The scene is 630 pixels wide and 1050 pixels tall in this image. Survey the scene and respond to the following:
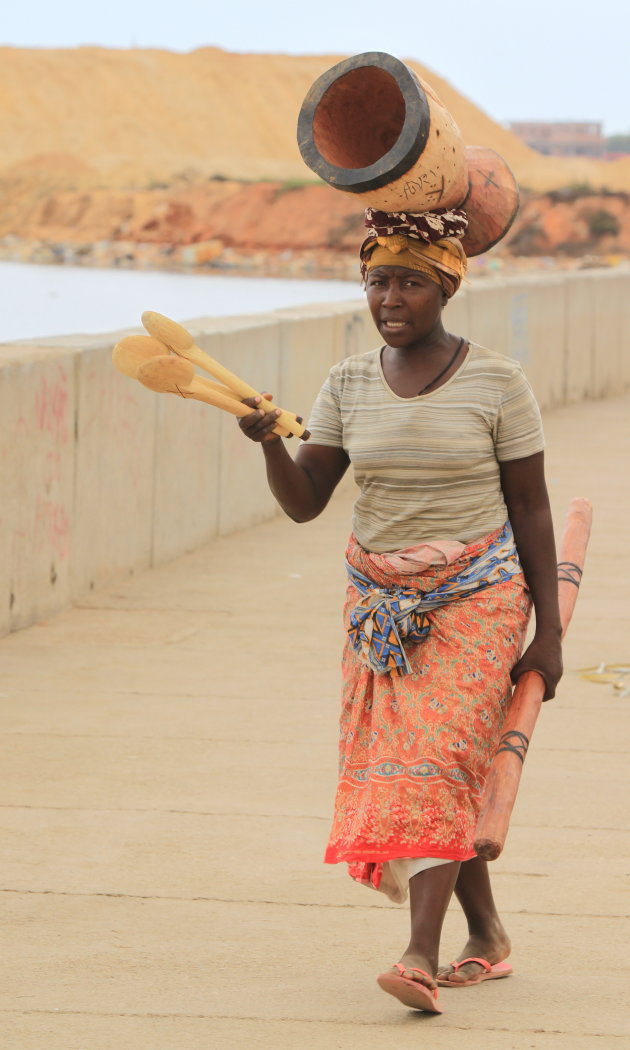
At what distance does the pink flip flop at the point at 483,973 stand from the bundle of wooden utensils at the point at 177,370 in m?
1.21

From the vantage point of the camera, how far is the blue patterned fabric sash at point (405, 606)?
3734 millimetres

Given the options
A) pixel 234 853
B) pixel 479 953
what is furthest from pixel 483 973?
pixel 234 853

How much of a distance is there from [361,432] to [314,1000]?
3.93ft

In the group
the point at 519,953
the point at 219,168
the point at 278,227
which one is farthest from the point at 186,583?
the point at 219,168

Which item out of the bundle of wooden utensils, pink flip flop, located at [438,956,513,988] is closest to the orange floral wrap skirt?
pink flip flop, located at [438,956,513,988]

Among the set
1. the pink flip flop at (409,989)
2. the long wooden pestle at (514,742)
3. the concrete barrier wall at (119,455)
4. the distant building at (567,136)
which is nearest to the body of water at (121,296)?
the concrete barrier wall at (119,455)

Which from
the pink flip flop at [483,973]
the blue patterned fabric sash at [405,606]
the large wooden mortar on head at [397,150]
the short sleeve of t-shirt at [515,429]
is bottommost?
the pink flip flop at [483,973]

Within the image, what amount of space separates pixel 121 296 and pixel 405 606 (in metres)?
39.9

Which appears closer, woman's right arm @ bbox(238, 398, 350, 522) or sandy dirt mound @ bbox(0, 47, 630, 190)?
woman's right arm @ bbox(238, 398, 350, 522)

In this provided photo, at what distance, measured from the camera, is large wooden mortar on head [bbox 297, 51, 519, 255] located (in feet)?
11.9

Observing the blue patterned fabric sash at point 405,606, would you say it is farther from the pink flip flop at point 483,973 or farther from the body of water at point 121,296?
the body of water at point 121,296

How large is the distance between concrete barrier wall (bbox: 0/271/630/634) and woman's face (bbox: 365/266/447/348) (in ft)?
12.2

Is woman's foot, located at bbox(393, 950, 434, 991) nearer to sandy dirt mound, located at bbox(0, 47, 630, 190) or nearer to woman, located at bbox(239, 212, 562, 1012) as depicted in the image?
woman, located at bbox(239, 212, 562, 1012)

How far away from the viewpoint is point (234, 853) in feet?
15.9
